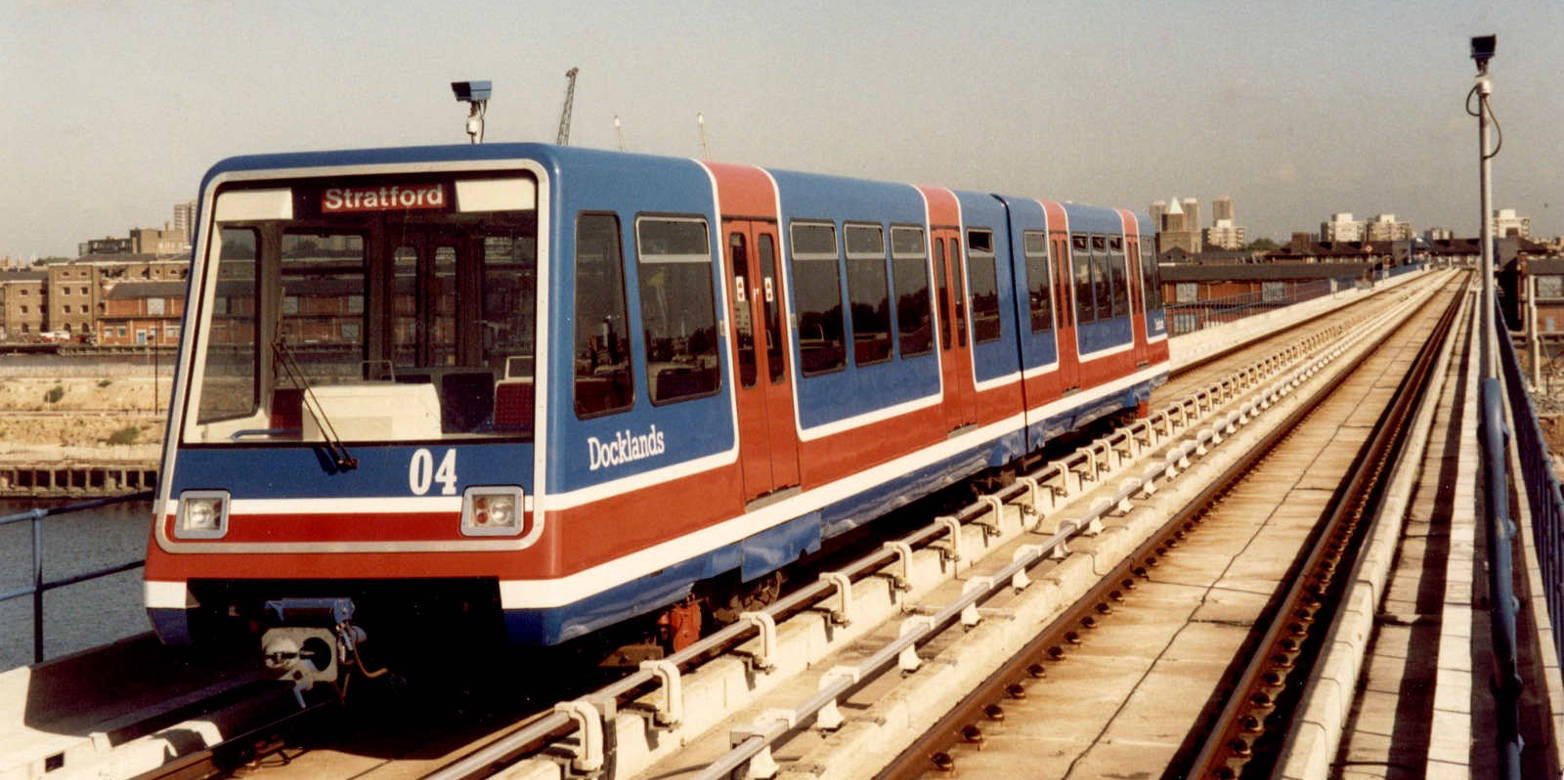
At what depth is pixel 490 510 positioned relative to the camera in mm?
8594

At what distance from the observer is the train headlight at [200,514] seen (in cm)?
888

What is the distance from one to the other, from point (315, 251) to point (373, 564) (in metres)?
2.01

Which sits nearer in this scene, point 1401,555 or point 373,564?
point 373,564

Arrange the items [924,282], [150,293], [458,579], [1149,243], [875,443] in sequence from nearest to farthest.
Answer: [458,579]
[875,443]
[924,282]
[1149,243]
[150,293]

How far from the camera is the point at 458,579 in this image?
28.1ft

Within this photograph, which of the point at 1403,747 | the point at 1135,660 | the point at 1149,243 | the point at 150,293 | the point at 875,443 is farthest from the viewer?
the point at 150,293

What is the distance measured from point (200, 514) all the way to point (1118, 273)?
1640cm

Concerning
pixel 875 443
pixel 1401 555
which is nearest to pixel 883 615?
pixel 875 443

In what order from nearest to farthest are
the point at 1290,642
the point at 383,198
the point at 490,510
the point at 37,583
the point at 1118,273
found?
the point at 490,510 → the point at 383,198 → the point at 37,583 → the point at 1290,642 → the point at 1118,273

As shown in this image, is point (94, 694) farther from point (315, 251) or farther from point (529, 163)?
point (529, 163)

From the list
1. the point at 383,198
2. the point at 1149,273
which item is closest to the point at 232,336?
the point at 383,198

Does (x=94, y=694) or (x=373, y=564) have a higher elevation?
(x=373, y=564)

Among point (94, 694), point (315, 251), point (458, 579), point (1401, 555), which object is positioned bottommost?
point (1401, 555)

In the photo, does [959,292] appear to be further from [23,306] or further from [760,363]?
[23,306]
